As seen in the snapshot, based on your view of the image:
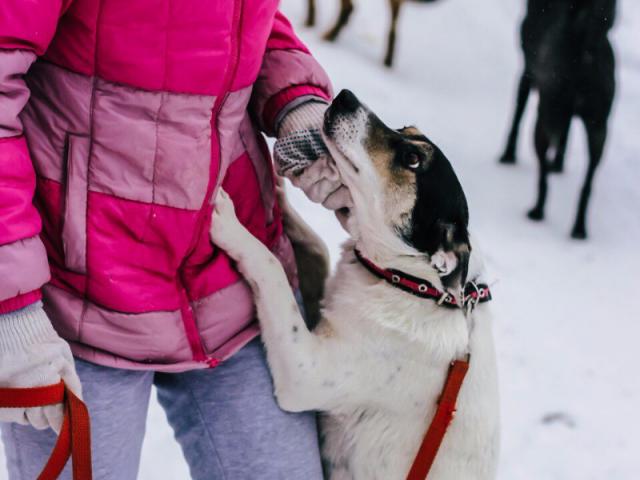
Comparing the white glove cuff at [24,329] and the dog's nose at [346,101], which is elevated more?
the dog's nose at [346,101]

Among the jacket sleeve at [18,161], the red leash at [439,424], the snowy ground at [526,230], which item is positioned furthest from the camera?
the snowy ground at [526,230]

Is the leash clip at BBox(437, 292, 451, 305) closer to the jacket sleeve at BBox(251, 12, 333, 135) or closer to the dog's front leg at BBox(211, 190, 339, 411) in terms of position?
the dog's front leg at BBox(211, 190, 339, 411)

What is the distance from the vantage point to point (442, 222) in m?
1.80

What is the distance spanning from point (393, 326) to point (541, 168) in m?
2.78

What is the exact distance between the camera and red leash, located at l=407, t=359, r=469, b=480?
165cm

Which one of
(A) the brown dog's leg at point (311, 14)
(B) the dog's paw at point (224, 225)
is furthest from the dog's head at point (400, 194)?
(A) the brown dog's leg at point (311, 14)

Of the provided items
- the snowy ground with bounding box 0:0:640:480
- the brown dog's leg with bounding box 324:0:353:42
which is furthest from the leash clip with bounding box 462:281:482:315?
the brown dog's leg with bounding box 324:0:353:42

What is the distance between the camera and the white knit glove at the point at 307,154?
5.47 feet

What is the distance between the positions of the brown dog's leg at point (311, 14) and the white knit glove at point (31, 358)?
15.9 ft

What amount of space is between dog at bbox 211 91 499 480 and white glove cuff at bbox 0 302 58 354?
0.57 meters

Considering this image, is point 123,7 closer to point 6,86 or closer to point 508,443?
point 6,86

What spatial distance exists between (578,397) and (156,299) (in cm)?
226

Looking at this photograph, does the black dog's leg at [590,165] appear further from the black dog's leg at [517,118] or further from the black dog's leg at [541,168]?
the black dog's leg at [517,118]

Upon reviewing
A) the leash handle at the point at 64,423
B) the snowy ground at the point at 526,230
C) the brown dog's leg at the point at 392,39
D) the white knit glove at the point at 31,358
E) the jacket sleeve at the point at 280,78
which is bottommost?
the snowy ground at the point at 526,230
